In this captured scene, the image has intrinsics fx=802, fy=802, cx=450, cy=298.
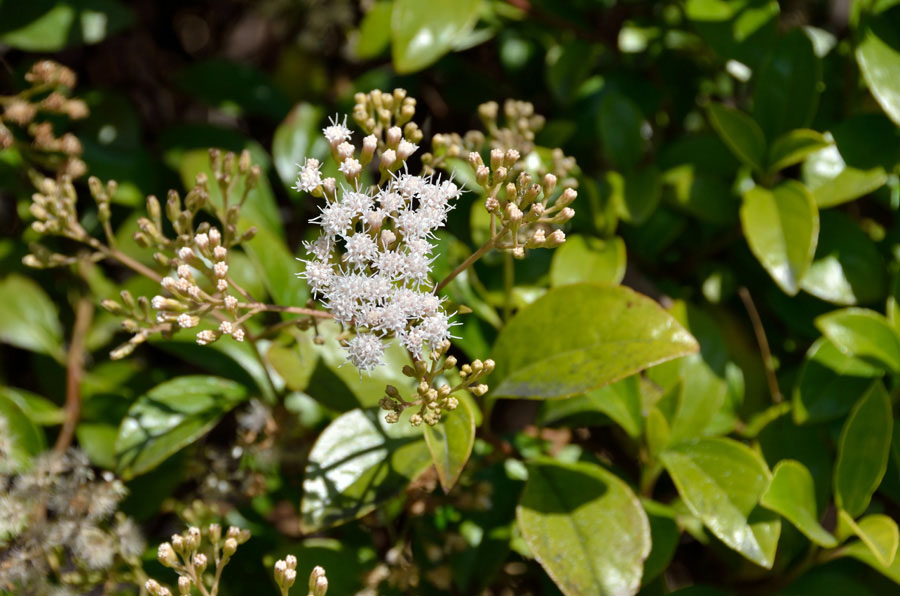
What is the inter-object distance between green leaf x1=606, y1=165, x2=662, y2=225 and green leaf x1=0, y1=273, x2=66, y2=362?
1.60 meters

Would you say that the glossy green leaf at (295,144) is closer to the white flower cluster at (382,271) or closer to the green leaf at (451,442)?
the white flower cluster at (382,271)

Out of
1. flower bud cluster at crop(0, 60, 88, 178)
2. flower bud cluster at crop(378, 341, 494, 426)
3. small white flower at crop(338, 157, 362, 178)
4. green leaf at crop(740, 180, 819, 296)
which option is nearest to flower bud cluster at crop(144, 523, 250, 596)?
flower bud cluster at crop(378, 341, 494, 426)

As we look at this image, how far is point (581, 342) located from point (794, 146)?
2.47 ft

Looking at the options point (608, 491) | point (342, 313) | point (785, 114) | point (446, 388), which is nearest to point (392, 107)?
point (342, 313)

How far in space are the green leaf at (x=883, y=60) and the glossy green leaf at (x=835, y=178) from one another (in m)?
0.15

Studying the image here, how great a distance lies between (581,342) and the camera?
5.19ft

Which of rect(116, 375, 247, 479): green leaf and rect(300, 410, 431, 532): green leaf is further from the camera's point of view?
rect(116, 375, 247, 479): green leaf

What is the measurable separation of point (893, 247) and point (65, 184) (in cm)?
199

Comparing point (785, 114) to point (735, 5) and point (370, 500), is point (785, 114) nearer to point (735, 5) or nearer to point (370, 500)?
point (735, 5)

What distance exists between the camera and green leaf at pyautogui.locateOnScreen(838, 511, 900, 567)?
1534 mm

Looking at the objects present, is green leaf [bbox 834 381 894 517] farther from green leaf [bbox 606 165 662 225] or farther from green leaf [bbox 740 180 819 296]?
green leaf [bbox 606 165 662 225]

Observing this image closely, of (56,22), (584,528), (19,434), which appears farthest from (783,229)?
(56,22)

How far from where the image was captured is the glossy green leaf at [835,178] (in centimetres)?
194

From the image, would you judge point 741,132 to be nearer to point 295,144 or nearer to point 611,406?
point 611,406
